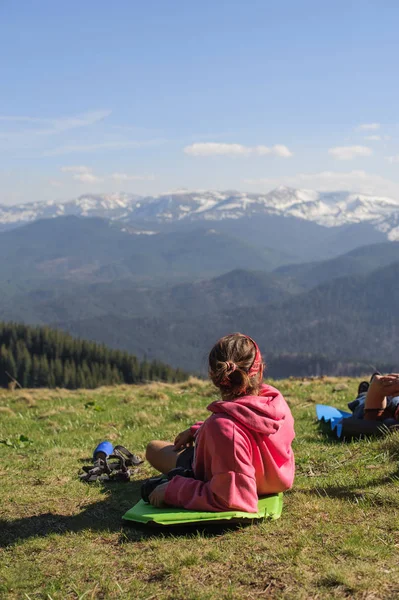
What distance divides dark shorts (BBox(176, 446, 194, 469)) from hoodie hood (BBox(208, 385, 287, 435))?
122 cm

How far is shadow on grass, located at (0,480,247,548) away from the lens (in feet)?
20.9

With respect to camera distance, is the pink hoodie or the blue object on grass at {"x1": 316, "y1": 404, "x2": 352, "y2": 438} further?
the blue object on grass at {"x1": 316, "y1": 404, "x2": 352, "y2": 438}

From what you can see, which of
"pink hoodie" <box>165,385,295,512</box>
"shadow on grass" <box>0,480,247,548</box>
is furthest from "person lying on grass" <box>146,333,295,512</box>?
"shadow on grass" <box>0,480,247,548</box>

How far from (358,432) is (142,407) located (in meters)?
7.32

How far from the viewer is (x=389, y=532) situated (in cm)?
605

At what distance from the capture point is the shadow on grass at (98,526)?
20.9ft

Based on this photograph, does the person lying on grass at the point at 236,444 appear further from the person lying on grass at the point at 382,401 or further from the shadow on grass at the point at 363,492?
the person lying on grass at the point at 382,401

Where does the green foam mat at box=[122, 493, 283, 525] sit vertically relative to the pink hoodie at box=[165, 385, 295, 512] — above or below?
below

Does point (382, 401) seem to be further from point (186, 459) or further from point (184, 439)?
point (186, 459)

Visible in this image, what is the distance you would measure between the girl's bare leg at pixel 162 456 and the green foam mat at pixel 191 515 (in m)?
1.43

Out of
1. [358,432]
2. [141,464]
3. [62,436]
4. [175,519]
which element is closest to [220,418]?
[175,519]

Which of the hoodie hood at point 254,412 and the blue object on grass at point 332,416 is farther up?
the hoodie hood at point 254,412

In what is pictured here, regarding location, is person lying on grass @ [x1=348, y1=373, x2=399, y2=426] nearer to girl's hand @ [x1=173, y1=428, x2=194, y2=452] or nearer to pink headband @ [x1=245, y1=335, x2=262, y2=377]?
girl's hand @ [x1=173, y1=428, x2=194, y2=452]

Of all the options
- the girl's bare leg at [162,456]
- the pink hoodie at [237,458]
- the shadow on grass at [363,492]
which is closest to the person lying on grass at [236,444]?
the pink hoodie at [237,458]
